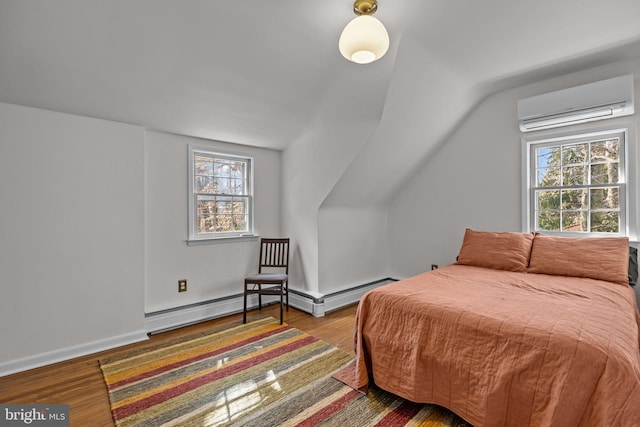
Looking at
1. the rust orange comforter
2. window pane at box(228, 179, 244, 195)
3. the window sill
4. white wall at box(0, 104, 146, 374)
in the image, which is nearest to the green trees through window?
the rust orange comforter

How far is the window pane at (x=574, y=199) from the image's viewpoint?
301cm

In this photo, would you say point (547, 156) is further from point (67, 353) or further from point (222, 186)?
point (67, 353)

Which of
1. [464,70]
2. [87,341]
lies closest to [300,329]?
[87,341]

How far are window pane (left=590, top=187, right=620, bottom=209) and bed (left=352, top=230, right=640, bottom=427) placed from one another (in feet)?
1.85

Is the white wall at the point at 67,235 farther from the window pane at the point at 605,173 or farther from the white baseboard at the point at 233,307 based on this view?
the window pane at the point at 605,173

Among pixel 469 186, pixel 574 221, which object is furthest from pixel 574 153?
pixel 469 186

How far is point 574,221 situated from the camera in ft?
10.0

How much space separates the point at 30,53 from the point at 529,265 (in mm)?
4124

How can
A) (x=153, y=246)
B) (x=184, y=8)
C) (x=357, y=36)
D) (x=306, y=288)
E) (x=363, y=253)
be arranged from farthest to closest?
(x=363, y=253) < (x=306, y=288) < (x=153, y=246) < (x=184, y=8) < (x=357, y=36)

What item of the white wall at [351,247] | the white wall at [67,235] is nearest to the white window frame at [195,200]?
the white wall at [67,235]

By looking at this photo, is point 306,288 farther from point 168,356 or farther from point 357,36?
point 357,36

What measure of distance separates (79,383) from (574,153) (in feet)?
15.4

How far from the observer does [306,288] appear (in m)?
3.80

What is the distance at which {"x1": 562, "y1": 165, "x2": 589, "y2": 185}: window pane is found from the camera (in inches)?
119
